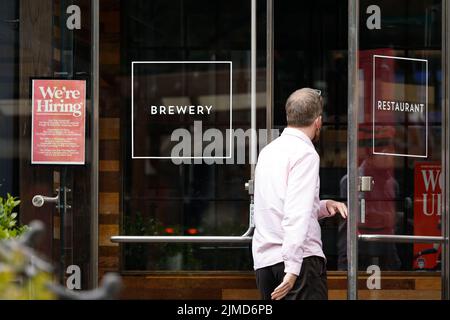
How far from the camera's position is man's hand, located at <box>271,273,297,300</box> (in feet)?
14.3

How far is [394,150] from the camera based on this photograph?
667 centimetres

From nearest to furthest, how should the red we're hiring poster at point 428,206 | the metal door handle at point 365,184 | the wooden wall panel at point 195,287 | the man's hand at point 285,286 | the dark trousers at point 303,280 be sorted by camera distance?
the man's hand at point 285,286, the dark trousers at point 303,280, the metal door handle at point 365,184, the red we're hiring poster at point 428,206, the wooden wall panel at point 195,287

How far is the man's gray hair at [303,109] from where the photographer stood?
462 cm

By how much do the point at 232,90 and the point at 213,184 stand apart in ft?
2.59

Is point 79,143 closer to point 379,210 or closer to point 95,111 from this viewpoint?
point 95,111

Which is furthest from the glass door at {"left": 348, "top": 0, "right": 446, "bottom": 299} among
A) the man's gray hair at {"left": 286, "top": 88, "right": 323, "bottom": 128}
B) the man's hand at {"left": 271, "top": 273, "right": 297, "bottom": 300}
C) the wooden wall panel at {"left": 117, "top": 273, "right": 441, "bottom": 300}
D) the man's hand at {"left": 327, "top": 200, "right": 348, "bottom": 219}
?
the man's hand at {"left": 271, "top": 273, "right": 297, "bottom": 300}

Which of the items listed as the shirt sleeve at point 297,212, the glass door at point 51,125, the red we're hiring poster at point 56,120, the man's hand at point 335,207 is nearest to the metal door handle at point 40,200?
the glass door at point 51,125

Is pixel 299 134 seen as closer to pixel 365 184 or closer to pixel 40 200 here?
pixel 365 184

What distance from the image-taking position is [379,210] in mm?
6488

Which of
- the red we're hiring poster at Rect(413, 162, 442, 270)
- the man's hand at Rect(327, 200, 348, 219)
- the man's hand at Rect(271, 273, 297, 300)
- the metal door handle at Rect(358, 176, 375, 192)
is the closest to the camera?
the man's hand at Rect(271, 273, 297, 300)

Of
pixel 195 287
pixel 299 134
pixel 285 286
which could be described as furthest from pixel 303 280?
pixel 195 287

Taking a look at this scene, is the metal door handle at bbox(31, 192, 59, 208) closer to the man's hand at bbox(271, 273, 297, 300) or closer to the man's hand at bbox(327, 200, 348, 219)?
the man's hand at bbox(327, 200, 348, 219)

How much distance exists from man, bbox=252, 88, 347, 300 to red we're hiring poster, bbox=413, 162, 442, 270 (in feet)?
7.17

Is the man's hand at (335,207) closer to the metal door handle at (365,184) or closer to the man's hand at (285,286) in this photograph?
the man's hand at (285,286)
